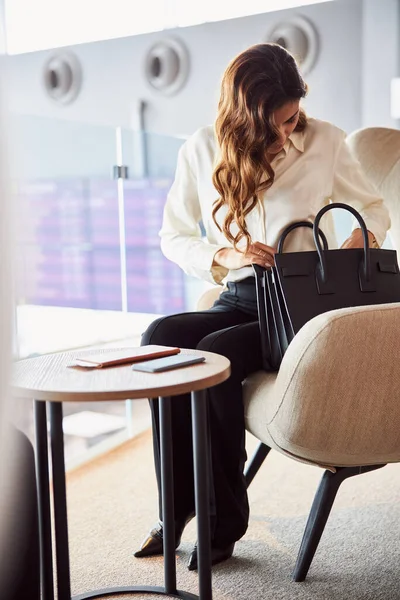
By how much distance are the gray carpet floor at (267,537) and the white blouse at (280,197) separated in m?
0.63

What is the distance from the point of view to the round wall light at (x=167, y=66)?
438 cm

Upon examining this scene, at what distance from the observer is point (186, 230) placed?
175 centimetres

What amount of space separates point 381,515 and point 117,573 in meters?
0.69

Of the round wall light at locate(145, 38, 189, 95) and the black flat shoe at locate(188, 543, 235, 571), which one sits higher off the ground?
the round wall light at locate(145, 38, 189, 95)

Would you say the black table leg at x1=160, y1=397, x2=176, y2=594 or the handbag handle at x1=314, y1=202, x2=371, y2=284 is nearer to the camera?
the black table leg at x1=160, y1=397, x2=176, y2=594

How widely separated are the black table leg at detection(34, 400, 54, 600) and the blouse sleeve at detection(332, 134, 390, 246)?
0.96m

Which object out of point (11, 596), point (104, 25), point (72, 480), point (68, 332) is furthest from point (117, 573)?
point (104, 25)

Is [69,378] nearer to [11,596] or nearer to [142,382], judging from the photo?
[142,382]

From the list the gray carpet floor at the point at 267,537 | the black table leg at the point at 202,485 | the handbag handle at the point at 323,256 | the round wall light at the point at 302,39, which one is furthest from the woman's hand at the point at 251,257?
the round wall light at the point at 302,39

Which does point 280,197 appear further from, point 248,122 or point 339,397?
point 339,397

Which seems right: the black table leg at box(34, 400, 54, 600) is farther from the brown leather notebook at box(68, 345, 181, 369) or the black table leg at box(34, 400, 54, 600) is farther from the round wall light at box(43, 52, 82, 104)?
the round wall light at box(43, 52, 82, 104)

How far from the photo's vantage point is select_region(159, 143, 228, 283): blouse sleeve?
1.66 meters

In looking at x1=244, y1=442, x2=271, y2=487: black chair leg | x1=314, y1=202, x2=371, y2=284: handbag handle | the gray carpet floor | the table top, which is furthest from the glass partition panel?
the table top

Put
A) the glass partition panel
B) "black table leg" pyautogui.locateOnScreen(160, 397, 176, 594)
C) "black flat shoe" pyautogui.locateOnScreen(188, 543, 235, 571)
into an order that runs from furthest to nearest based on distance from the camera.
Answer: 1. the glass partition panel
2. "black flat shoe" pyautogui.locateOnScreen(188, 543, 235, 571)
3. "black table leg" pyautogui.locateOnScreen(160, 397, 176, 594)
